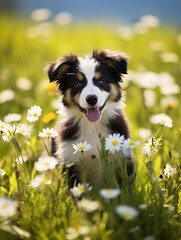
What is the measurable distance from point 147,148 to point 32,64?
5.94 m

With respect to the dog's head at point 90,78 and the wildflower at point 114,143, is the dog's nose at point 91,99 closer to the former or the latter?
the dog's head at point 90,78

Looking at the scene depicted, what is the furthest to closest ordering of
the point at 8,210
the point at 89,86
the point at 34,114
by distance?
the point at 89,86 → the point at 34,114 → the point at 8,210

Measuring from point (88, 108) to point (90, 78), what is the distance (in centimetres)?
25

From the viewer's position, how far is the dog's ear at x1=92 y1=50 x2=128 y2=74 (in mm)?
4559

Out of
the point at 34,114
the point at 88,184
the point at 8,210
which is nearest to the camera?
the point at 8,210

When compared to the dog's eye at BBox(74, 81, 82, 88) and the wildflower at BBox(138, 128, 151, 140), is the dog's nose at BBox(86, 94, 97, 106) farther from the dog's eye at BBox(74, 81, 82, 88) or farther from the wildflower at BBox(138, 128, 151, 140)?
the wildflower at BBox(138, 128, 151, 140)

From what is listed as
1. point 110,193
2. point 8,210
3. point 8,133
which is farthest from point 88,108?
point 8,210

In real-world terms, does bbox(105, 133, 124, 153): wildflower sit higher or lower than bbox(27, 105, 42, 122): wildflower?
lower

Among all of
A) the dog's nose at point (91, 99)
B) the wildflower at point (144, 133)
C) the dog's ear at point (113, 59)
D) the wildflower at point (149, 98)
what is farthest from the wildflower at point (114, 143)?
the wildflower at point (149, 98)

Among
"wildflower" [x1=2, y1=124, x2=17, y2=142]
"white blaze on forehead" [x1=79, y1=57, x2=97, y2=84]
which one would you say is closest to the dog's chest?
"white blaze on forehead" [x1=79, y1=57, x2=97, y2=84]

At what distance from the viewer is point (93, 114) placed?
443 centimetres

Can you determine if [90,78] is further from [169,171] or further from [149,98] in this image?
[149,98]

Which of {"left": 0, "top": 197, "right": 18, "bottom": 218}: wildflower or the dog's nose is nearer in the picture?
{"left": 0, "top": 197, "right": 18, "bottom": 218}: wildflower

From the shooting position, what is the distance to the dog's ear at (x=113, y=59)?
456 cm
